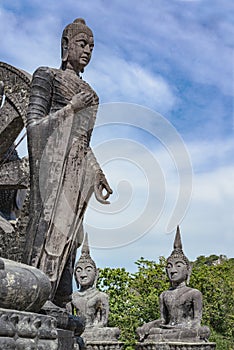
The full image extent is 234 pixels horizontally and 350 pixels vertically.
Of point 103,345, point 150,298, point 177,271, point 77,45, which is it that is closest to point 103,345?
point 103,345

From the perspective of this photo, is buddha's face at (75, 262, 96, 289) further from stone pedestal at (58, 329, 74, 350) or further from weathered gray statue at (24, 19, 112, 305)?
stone pedestal at (58, 329, 74, 350)

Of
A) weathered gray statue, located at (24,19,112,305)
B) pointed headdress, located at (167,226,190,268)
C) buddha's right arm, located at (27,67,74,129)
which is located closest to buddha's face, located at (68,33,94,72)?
weathered gray statue, located at (24,19,112,305)

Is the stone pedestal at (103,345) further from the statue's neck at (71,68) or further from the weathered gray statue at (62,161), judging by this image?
the statue's neck at (71,68)

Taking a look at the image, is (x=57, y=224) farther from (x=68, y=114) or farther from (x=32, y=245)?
(x=68, y=114)

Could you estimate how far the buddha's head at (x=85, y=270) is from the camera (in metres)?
9.52

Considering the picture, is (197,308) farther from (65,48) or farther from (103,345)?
(65,48)

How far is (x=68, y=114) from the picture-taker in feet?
16.0

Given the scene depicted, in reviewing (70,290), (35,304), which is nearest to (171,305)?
(70,290)

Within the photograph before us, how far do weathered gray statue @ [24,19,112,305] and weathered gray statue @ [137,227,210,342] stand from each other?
12.9 feet

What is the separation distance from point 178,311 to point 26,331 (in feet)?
23.0

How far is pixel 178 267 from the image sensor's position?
9.46m

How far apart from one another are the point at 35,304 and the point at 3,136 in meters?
6.11

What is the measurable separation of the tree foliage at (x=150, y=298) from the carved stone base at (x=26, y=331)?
64.7ft

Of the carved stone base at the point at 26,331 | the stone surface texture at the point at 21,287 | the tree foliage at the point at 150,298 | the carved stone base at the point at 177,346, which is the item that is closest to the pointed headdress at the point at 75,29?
the stone surface texture at the point at 21,287
